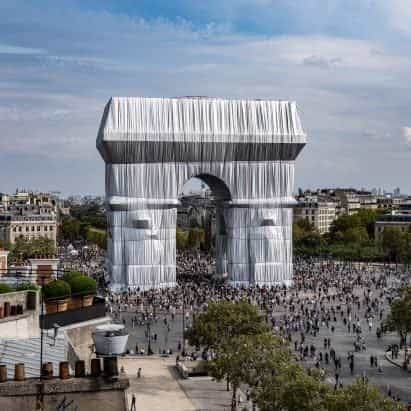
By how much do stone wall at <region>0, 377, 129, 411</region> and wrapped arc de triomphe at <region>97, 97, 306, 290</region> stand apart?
47960 millimetres

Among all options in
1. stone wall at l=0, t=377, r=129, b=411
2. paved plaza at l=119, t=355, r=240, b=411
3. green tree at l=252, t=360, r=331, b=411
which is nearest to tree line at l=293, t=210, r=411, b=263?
paved plaza at l=119, t=355, r=240, b=411

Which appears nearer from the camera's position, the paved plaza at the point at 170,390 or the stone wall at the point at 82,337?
the stone wall at the point at 82,337

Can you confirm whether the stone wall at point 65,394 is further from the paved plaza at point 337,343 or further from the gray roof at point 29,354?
the paved plaza at point 337,343

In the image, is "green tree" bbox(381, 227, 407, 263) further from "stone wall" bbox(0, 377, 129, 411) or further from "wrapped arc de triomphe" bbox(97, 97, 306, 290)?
"stone wall" bbox(0, 377, 129, 411)

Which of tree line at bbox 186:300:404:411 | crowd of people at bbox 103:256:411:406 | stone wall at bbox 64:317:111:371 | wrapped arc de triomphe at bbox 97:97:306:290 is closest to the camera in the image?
tree line at bbox 186:300:404:411

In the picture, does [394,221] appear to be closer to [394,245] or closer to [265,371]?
[394,245]

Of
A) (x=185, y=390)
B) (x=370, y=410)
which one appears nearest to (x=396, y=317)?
(x=185, y=390)

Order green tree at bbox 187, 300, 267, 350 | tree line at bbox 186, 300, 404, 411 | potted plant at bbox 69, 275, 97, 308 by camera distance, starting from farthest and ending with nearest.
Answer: green tree at bbox 187, 300, 267, 350 → potted plant at bbox 69, 275, 97, 308 → tree line at bbox 186, 300, 404, 411

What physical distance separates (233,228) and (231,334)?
105 feet

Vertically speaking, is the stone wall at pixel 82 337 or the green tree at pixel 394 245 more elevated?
the green tree at pixel 394 245

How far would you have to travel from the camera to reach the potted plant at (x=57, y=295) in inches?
787

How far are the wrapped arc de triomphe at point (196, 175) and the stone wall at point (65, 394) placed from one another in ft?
157

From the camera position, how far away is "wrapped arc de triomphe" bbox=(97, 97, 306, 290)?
59.0m

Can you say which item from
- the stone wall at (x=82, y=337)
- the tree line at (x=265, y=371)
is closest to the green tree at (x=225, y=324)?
the tree line at (x=265, y=371)
